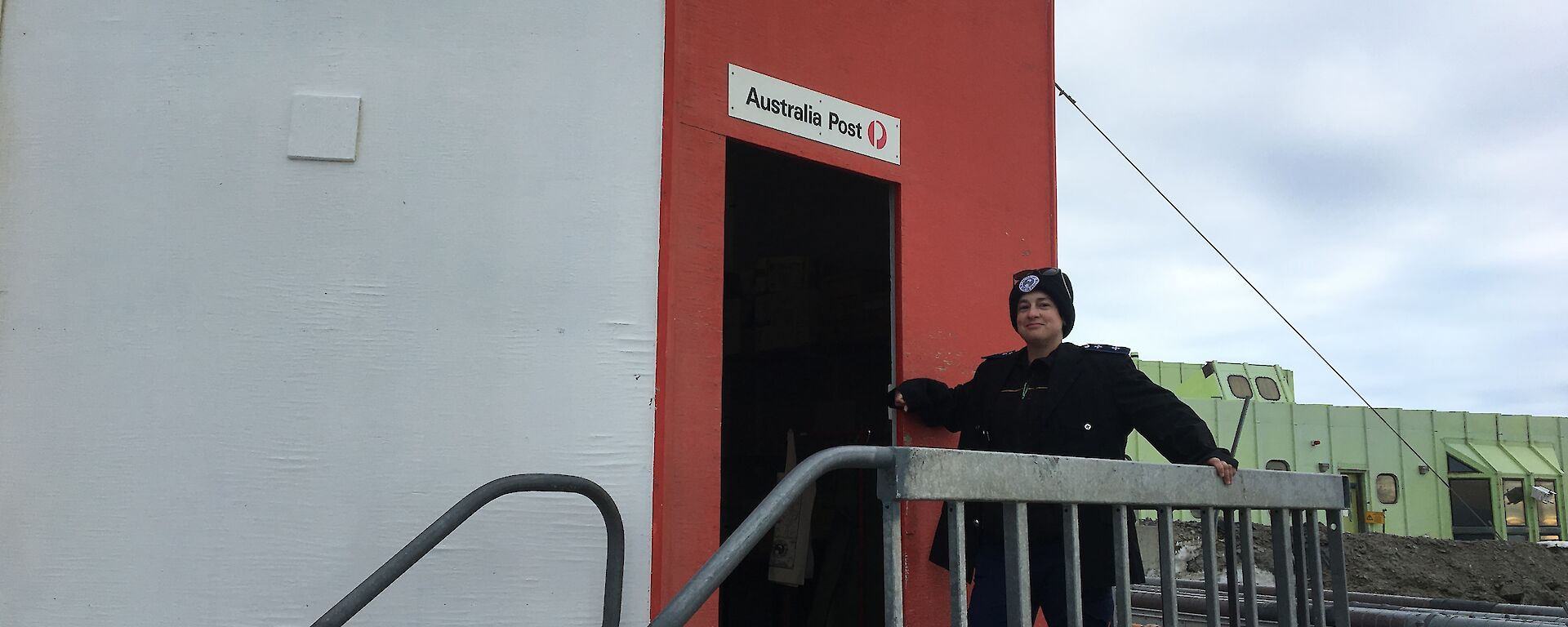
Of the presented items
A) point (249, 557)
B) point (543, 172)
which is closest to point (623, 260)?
point (543, 172)

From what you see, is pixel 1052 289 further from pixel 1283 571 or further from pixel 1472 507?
pixel 1472 507

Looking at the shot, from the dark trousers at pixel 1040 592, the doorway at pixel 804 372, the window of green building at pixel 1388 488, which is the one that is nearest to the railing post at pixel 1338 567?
the dark trousers at pixel 1040 592

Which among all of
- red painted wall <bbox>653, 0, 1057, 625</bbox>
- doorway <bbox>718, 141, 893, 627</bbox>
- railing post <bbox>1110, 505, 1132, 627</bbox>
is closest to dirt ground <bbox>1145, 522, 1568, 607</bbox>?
doorway <bbox>718, 141, 893, 627</bbox>

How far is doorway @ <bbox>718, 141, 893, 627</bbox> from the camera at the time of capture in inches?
213

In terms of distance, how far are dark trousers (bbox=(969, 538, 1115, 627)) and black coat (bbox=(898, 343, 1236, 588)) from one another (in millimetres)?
47

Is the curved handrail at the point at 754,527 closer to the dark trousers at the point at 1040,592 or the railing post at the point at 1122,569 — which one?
the railing post at the point at 1122,569

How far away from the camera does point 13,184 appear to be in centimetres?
316

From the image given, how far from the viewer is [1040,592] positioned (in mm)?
3430

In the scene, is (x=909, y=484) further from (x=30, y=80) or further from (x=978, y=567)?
(x=30, y=80)

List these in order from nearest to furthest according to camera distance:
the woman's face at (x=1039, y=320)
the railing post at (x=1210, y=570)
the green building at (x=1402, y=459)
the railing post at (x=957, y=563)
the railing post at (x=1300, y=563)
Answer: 1. the railing post at (x=957, y=563)
2. the railing post at (x=1210, y=570)
3. the railing post at (x=1300, y=563)
4. the woman's face at (x=1039, y=320)
5. the green building at (x=1402, y=459)

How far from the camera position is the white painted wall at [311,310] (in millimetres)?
3014

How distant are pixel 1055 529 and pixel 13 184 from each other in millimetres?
3218

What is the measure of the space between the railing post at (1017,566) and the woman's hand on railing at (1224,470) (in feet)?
2.58

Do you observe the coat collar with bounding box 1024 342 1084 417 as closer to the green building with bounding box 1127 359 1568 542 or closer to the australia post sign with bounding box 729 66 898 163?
the australia post sign with bounding box 729 66 898 163
